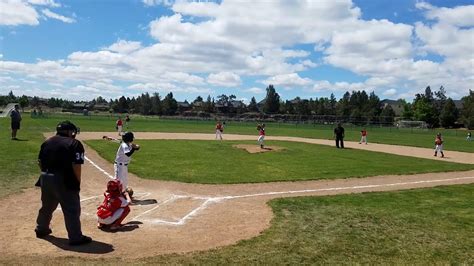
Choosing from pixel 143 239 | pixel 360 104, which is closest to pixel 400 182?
pixel 143 239

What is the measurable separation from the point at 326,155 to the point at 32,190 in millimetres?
15810

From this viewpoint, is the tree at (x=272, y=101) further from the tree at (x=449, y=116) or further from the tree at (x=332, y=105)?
the tree at (x=449, y=116)

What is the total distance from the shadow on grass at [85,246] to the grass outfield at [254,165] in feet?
22.2

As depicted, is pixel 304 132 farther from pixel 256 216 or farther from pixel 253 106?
pixel 253 106

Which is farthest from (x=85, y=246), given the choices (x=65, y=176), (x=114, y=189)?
(x=114, y=189)

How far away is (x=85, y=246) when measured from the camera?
6910 millimetres

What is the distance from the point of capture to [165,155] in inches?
816

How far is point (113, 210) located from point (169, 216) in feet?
4.53

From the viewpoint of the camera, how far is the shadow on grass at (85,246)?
22.0 ft

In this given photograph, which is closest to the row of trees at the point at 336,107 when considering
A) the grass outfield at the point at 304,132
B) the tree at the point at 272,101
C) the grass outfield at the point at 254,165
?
the tree at the point at 272,101

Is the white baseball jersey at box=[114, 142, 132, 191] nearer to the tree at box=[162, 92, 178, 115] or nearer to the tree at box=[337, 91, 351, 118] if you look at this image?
the tree at box=[337, 91, 351, 118]

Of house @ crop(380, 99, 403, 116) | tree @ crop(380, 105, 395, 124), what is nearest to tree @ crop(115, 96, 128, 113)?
house @ crop(380, 99, 403, 116)

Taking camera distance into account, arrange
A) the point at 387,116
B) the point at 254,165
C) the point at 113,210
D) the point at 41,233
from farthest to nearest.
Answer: the point at 387,116
the point at 254,165
the point at 113,210
the point at 41,233

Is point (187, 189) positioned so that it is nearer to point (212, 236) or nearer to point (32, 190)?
point (32, 190)
